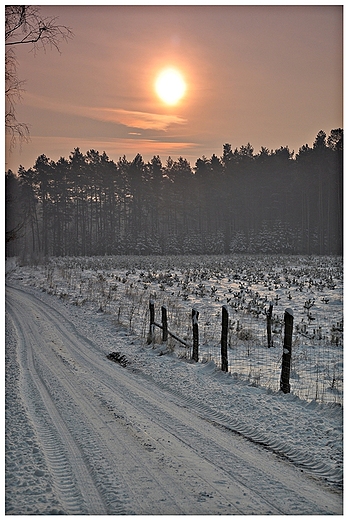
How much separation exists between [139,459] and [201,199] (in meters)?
68.6

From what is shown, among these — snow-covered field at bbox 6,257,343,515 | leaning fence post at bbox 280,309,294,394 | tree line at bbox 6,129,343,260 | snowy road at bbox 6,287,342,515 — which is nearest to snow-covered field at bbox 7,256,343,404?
snow-covered field at bbox 6,257,343,515

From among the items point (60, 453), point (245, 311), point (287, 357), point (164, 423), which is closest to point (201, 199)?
point (245, 311)

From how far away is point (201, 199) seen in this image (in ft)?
238

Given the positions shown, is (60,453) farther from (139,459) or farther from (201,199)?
(201,199)

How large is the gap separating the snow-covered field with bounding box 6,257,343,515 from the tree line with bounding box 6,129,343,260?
46.1m

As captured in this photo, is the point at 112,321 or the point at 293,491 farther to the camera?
the point at 112,321

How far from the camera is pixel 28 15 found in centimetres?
812

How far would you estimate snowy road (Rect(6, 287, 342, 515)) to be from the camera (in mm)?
4453

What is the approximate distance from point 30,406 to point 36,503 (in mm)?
2709

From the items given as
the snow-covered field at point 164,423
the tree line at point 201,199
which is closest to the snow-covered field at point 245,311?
the snow-covered field at point 164,423

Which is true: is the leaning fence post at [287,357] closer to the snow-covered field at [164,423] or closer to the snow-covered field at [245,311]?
the snow-covered field at [164,423]

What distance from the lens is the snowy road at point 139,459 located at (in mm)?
4453
